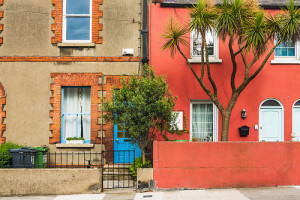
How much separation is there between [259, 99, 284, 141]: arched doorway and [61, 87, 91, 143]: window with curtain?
5.70m

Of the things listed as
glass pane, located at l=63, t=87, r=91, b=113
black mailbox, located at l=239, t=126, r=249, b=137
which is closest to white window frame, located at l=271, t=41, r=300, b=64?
black mailbox, located at l=239, t=126, r=249, b=137

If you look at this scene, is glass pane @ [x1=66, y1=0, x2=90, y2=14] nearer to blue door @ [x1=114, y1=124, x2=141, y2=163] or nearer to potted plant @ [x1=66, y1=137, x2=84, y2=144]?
blue door @ [x1=114, y1=124, x2=141, y2=163]

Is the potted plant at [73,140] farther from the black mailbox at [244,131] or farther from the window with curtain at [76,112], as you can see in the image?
the black mailbox at [244,131]

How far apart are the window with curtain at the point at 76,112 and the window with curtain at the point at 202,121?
3.49 meters

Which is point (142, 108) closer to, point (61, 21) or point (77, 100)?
point (77, 100)

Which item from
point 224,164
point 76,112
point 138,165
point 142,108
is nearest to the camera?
point 142,108

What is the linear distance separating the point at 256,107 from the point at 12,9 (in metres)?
8.64

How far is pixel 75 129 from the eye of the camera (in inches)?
396

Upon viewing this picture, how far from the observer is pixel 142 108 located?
771 centimetres

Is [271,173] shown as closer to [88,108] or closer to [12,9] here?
A: [88,108]

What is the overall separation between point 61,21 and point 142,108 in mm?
4506

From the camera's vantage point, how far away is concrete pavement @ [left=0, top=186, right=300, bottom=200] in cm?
709

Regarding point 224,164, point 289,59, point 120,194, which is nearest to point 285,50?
point 289,59

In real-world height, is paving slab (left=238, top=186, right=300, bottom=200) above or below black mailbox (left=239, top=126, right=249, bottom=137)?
below
